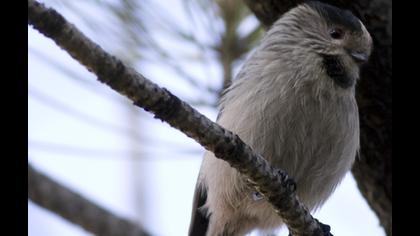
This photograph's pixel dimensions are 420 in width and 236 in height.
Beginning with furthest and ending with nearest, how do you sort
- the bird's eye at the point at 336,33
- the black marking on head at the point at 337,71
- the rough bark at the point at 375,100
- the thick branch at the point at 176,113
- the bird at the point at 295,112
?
the rough bark at the point at 375,100
the bird's eye at the point at 336,33
the black marking on head at the point at 337,71
the bird at the point at 295,112
the thick branch at the point at 176,113

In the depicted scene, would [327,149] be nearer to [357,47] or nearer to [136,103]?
[357,47]

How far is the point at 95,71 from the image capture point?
2.35 m

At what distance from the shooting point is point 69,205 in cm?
420

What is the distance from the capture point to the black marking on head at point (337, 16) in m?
4.21

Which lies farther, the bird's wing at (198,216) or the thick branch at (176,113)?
the bird's wing at (198,216)

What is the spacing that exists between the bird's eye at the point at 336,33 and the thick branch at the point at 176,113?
1.05 meters

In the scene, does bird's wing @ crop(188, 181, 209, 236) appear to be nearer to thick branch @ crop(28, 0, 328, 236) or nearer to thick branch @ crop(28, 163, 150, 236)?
thick branch @ crop(28, 163, 150, 236)

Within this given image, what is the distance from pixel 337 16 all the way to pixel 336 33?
0.10 meters

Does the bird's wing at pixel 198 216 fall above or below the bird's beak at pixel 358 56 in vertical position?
below

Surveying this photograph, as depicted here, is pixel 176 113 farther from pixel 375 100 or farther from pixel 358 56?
pixel 375 100

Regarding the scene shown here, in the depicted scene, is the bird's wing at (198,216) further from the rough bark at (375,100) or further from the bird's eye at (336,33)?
the bird's eye at (336,33)

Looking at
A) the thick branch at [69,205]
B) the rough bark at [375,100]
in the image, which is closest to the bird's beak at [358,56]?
the rough bark at [375,100]

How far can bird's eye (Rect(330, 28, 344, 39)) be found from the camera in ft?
14.0

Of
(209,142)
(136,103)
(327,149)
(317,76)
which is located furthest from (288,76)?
(136,103)
